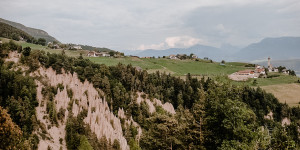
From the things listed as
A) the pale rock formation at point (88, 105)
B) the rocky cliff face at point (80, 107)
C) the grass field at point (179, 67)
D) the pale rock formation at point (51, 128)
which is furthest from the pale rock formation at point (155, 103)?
the grass field at point (179, 67)

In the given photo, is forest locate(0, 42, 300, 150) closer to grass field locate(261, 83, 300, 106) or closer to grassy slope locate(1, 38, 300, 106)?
grass field locate(261, 83, 300, 106)

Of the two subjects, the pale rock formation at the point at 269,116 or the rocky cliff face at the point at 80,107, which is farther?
the pale rock formation at the point at 269,116

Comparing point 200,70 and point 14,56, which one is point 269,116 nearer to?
point 200,70

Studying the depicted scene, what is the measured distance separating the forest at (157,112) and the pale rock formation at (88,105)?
5.00 feet

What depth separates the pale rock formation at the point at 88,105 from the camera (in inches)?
2055

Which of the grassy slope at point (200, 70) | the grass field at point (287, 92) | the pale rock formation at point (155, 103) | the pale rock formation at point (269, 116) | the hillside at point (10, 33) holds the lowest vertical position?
the pale rock formation at point (269, 116)

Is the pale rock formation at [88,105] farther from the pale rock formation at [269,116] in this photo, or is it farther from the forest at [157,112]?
the pale rock formation at [269,116]

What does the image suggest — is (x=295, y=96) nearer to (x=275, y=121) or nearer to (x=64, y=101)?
(x=275, y=121)

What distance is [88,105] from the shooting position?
184 feet

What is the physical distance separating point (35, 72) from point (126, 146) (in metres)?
27.9

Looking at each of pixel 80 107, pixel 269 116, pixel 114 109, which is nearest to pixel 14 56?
pixel 80 107

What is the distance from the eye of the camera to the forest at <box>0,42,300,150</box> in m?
19.5

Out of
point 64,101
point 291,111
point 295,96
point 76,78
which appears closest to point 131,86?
point 76,78

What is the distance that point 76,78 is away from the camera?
58.6 metres
